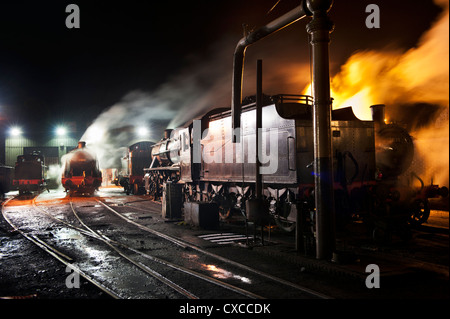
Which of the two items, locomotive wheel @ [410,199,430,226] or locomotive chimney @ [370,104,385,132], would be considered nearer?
locomotive wheel @ [410,199,430,226]

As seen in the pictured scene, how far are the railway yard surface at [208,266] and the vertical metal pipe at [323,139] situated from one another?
1.39 ft

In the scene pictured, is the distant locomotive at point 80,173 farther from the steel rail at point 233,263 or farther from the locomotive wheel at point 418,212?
the locomotive wheel at point 418,212

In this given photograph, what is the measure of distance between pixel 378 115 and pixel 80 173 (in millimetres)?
19461

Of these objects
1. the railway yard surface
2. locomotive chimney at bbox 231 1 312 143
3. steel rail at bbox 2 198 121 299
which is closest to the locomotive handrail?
locomotive chimney at bbox 231 1 312 143

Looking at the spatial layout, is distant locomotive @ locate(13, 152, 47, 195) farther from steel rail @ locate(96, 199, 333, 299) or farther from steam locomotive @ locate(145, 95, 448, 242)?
steam locomotive @ locate(145, 95, 448, 242)

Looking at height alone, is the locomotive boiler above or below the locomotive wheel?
above

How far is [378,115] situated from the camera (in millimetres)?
9945

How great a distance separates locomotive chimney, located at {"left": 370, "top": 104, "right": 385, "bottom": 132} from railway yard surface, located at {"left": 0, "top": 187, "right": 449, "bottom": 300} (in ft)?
10.7

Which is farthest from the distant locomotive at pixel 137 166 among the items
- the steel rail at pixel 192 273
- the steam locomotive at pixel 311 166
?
the steel rail at pixel 192 273

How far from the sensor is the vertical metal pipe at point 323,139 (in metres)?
5.98

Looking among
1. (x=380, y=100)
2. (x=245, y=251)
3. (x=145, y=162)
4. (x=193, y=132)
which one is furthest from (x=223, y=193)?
(x=145, y=162)

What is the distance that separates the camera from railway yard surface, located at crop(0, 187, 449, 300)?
4.67 metres

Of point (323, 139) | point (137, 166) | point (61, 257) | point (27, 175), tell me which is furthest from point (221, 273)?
point (27, 175)
